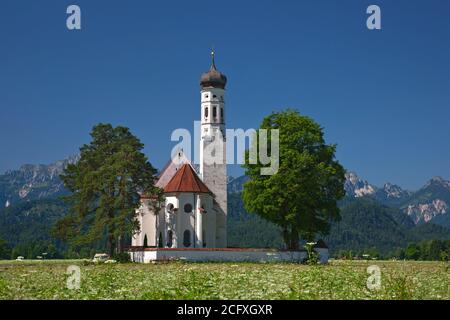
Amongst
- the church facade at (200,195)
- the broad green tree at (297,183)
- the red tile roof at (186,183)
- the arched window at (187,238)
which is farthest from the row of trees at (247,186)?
the arched window at (187,238)

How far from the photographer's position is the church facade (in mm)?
67375

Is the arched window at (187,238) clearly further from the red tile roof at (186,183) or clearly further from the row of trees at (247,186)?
the row of trees at (247,186)

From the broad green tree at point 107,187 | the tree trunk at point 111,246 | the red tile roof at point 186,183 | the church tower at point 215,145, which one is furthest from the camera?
the church tower at point 215,145

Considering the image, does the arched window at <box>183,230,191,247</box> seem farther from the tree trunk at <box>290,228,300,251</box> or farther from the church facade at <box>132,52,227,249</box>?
the tree trunk at <box>290,228,300,251</box>

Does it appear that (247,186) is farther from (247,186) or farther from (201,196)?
(201,196)

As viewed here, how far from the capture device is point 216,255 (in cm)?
5797

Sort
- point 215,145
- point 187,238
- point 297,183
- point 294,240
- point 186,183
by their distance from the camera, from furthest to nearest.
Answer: point 215,145 → point 187,238 → point 186,183 → point 294,240 → point 297,183

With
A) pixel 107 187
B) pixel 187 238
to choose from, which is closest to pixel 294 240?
pixel 187 238

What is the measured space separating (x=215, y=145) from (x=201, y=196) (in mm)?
6538

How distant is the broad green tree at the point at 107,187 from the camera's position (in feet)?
185

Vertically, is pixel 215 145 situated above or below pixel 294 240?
above

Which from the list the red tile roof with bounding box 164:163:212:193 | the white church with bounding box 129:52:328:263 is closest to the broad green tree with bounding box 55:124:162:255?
the white church with bounding box 129:52:328:263
